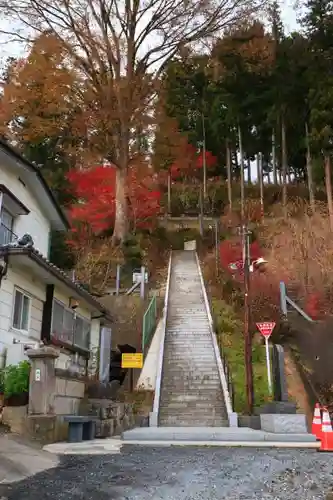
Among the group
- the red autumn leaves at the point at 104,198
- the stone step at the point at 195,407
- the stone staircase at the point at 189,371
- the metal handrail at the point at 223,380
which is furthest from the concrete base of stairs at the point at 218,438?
the red autumn leaves at the point at 104,198

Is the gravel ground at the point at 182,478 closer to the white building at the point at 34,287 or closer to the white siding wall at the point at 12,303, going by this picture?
the white siding wall at the point at 12,303

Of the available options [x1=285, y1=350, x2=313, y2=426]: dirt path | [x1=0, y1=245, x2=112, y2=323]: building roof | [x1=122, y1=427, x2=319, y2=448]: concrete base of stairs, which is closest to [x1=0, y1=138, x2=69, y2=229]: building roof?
[x1=0, y1=245, x2=112, y2=323]: building roof

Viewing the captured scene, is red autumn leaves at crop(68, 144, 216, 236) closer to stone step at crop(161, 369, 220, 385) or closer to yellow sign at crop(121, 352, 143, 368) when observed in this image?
Answer: stone step at crop(161, 369, 220, 385)

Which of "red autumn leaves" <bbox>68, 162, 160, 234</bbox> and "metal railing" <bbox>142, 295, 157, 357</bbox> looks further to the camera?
"red autumn leaves" <bbox>68, 162, 160, 234</bbox>

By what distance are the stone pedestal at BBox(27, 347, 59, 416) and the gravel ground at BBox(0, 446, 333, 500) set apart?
5.69 feet

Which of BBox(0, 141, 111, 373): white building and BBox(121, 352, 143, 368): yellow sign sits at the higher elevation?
BBox(0, 141, 111, 373): white building

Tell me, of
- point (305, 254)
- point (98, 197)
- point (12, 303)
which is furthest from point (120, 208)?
point (12, 303)

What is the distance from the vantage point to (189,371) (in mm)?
16531

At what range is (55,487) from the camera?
5055 millimetres

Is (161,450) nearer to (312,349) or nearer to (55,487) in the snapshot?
(55,487)

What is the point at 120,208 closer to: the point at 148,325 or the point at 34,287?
the point at 148,325

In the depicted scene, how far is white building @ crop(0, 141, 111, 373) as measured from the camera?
10.2 metres

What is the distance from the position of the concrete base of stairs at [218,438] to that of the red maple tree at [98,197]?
1981cm

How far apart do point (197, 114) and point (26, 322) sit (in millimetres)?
35429
